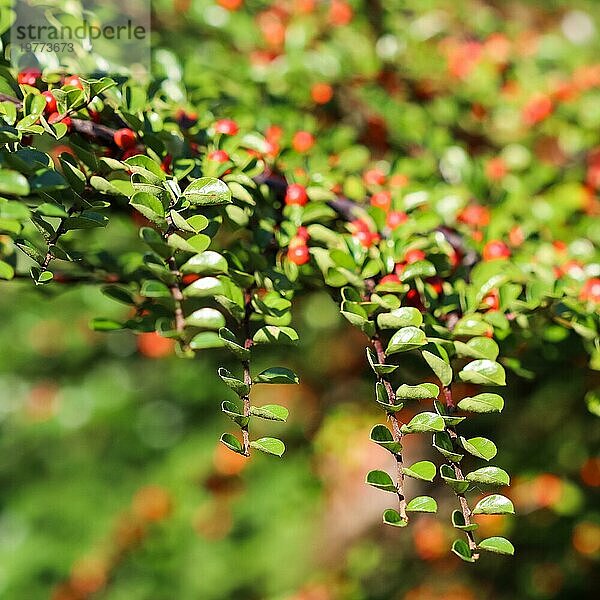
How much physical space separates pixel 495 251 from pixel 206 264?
482 millimetres

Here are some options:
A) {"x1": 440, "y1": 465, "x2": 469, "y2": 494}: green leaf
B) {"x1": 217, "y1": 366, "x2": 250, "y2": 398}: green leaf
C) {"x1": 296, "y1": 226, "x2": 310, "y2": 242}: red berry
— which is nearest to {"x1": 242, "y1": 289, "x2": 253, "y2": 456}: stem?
{"x1": 217, "y1": 366, "x2": 250, "y2": 398}: green leaf

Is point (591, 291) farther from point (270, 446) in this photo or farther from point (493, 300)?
point (270, 446)

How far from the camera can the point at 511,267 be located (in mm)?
959

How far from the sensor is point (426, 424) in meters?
0.74

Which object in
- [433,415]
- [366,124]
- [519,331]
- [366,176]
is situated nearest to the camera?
[433,415]

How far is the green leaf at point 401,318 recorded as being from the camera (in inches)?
31.4

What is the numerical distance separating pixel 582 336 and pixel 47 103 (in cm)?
78

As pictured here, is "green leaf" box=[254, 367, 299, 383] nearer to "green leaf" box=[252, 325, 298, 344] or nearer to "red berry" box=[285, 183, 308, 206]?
"green leaf" box=[252, 325, 298, 344]

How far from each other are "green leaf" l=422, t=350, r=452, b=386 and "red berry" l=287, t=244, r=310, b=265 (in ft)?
0.72

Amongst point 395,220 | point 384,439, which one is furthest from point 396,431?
point 395,220

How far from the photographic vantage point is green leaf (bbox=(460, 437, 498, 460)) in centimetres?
75

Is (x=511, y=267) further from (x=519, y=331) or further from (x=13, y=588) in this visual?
(x=13, y=588)

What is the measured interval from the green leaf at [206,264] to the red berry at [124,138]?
0.19 metres

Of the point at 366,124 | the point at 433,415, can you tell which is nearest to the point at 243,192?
the point at 433,415
